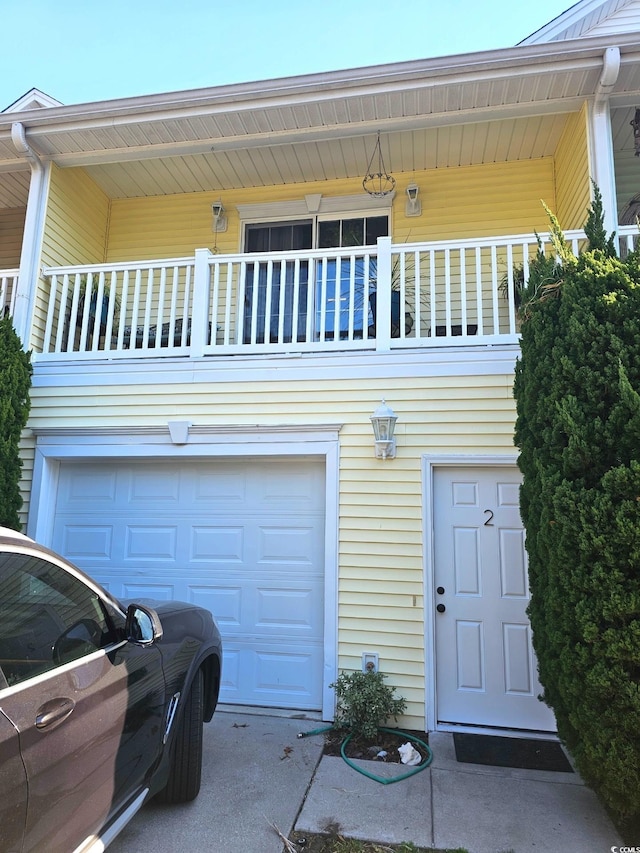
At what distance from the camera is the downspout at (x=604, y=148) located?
4.74 metres

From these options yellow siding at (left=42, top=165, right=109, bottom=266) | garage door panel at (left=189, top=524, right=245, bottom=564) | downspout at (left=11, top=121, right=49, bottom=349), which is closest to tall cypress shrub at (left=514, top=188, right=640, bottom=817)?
garage door panel at (left=189, top=524, right=245, bottom=564)

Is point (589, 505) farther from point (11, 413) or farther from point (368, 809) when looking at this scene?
point (11, 413)

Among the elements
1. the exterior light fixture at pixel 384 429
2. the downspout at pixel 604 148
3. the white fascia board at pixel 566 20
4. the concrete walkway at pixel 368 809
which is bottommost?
the concrete walkway at pixel 368 809

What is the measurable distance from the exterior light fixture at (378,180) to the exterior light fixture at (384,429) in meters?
3.26

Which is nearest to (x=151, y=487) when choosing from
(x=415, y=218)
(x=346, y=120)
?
(x=346, y=120)

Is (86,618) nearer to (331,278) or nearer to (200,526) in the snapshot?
(200,526)

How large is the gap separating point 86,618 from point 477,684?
11.0ft

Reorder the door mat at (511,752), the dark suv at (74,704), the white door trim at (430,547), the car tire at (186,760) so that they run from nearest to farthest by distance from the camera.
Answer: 1. the dark suv at (74,704)
2. the car tire at (186,760)
3. the door mat at (511,752)
4. the white door trim at (430,547)

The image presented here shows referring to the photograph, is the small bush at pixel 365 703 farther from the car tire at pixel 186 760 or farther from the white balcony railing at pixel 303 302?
the white balcony railing at pixel 303 302

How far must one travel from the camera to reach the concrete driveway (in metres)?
2.84

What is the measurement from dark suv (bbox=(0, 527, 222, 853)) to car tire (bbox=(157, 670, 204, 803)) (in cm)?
22

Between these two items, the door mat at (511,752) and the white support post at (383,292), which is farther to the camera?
the white support post at (383,292)

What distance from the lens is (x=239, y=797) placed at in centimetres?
327

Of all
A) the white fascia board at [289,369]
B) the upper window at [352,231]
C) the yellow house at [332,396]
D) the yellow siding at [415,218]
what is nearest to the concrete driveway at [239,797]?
the yellow house at [332,396]
